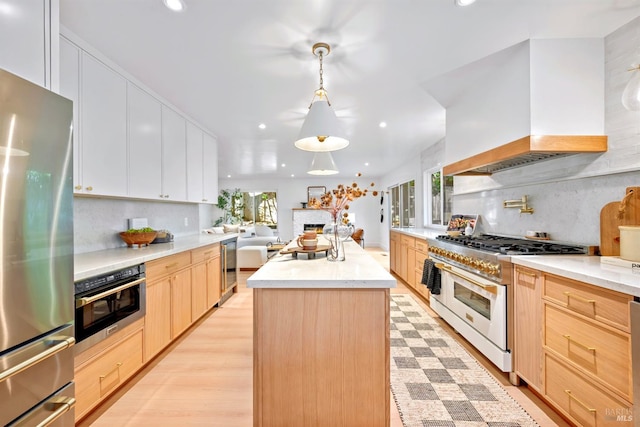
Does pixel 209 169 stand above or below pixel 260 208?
above

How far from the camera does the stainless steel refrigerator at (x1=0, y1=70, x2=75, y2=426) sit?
3.24 feet

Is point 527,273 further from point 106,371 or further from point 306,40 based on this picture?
point 106,371

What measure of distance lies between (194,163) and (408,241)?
10.7ft

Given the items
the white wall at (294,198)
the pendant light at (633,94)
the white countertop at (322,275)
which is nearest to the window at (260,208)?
the white wall at (294,198)

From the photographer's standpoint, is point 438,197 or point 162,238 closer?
point 162,238

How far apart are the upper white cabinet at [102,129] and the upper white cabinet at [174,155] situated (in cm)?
60

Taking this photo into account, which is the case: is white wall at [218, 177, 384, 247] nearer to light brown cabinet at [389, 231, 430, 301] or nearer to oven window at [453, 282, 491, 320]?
light brown cabinet at [389, 231, 430, 301]

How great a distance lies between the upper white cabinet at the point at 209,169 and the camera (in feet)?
12.9

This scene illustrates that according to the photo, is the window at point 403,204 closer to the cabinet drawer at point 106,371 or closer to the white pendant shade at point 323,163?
the white pendant shade at point 323,163

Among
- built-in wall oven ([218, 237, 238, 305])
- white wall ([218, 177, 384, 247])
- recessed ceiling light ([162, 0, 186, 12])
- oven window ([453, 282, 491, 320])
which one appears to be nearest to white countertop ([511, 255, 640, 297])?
oven window ([453, 282, 491, 320])

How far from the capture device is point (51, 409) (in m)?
1.15

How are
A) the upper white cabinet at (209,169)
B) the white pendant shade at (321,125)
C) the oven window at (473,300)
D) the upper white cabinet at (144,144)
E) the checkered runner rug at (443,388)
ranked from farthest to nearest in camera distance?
the upper white cabinet at (209,169) → the upper white cabinet at (144,144) → the oven window at (473,300) → the white pendant shade at (321,125) → the checkered runner rug at (443,388)

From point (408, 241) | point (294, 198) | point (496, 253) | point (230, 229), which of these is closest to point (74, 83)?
point (496, 253)

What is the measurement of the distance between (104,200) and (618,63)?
412cm
